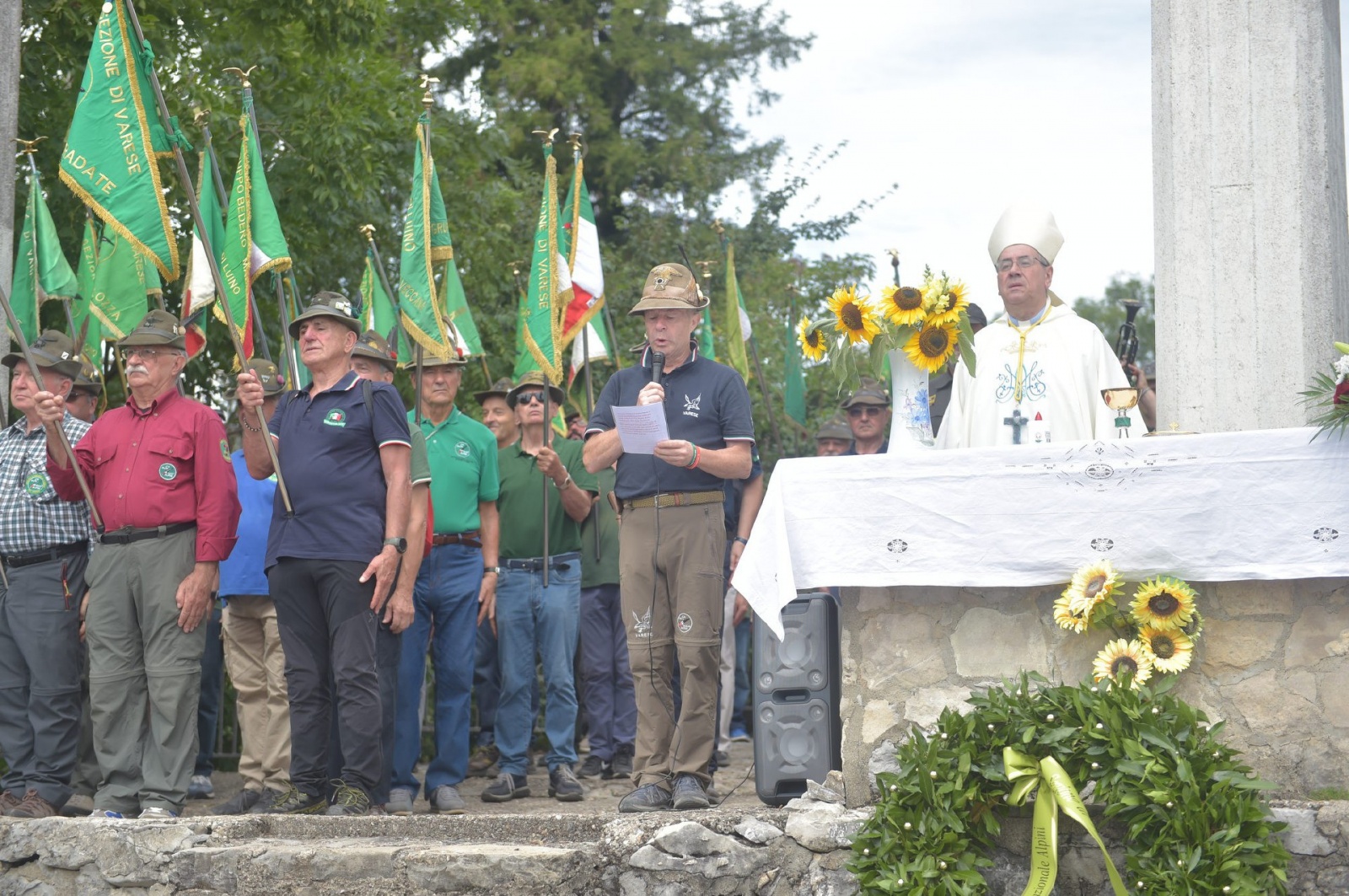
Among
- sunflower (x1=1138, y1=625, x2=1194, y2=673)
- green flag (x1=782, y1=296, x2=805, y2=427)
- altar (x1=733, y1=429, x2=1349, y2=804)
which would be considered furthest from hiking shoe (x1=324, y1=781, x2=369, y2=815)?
green flag (x1=782, y1=296, x2=805, y2=427)

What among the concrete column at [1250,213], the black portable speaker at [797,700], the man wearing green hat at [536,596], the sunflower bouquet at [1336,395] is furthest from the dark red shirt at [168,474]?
the sunflower bouquet at [1336,395]

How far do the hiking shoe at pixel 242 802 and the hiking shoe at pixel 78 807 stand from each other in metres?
0.61

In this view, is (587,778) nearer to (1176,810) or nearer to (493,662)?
(493,662)

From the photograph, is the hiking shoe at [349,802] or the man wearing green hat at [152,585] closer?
the hiking shoe at [349,802]

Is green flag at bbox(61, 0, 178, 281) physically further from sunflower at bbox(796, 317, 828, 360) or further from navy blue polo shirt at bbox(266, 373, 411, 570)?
sunflower at bbox(796, 317, 828, 360)

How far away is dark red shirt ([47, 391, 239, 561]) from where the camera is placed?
259 inches

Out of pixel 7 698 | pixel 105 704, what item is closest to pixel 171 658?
pixel 105 704

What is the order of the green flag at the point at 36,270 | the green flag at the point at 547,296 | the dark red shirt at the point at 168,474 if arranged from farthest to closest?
1. the green flag at the point at 36,270
2. the green flag at the point at 547,296
3. the dark red shirt at the point at 168,474

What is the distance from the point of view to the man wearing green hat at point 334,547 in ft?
20.9

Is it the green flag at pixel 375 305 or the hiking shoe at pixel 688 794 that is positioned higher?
the green flag at pixel 375 305

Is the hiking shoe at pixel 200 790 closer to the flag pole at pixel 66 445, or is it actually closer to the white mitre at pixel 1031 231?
the flag pole at pixel 66 445

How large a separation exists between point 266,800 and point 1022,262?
4.18m

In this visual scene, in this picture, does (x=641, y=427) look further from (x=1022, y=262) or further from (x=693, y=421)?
(x=1022, y=262)

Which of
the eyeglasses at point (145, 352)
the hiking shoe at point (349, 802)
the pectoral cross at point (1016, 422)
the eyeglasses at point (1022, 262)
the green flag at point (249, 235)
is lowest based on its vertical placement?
the hiking shoe at point (349, 802)
